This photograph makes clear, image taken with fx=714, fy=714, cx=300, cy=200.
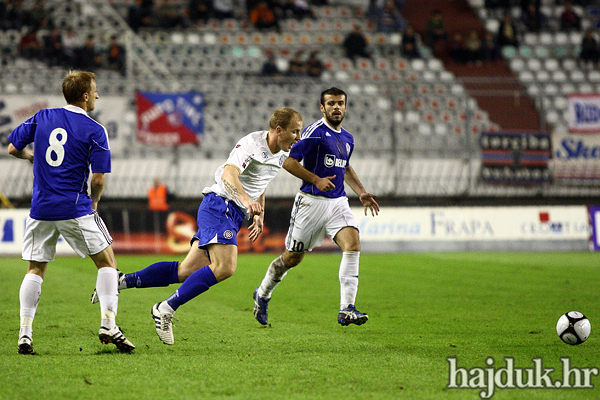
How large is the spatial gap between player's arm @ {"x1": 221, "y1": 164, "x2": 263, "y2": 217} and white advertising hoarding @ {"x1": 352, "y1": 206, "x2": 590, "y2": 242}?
12032mm

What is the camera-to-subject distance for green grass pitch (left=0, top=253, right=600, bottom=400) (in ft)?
14.4

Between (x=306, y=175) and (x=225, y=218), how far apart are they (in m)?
1.05

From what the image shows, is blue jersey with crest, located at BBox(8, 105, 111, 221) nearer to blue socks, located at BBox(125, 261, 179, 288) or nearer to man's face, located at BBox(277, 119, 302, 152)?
blue socks, located at BBox(125, 261, 179, 288)

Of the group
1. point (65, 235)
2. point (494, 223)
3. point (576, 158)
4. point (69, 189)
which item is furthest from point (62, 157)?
point (576, 158)

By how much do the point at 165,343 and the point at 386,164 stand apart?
533 inches

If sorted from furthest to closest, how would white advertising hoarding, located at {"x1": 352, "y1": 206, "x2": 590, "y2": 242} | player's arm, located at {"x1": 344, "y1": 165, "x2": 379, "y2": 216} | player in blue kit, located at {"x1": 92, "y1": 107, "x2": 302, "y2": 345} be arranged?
1. white advertising hoarding, located at {"x1": 352, "y1": 206, "x2": 590, "y2": 242}
2. player's arm, located at {"x1": 344, "y1": 165, "x2": 379, "y2": 216}
3. player in blue kit, located at {"x1": 92, "y1": 107, "x2": 302, "y2": 345}

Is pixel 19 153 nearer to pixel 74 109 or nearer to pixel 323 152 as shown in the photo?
pixel 74 109

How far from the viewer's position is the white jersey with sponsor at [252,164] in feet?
20.0

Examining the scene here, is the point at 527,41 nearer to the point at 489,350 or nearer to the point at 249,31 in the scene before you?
the point at 249,31

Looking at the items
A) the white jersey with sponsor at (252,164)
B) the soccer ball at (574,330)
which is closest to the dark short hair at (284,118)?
the white jersey with sponsor at (252,164)

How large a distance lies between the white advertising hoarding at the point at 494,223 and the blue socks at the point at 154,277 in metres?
11.8

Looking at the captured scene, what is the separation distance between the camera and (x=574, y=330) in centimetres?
591

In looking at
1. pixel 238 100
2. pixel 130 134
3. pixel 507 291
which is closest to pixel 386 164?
pixel 238 100

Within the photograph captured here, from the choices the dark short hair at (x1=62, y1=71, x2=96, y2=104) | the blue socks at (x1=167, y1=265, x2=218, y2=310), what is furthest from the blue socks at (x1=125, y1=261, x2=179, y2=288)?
the dark short hair at (x1=62, y1=71, x2=96, y2=104)
